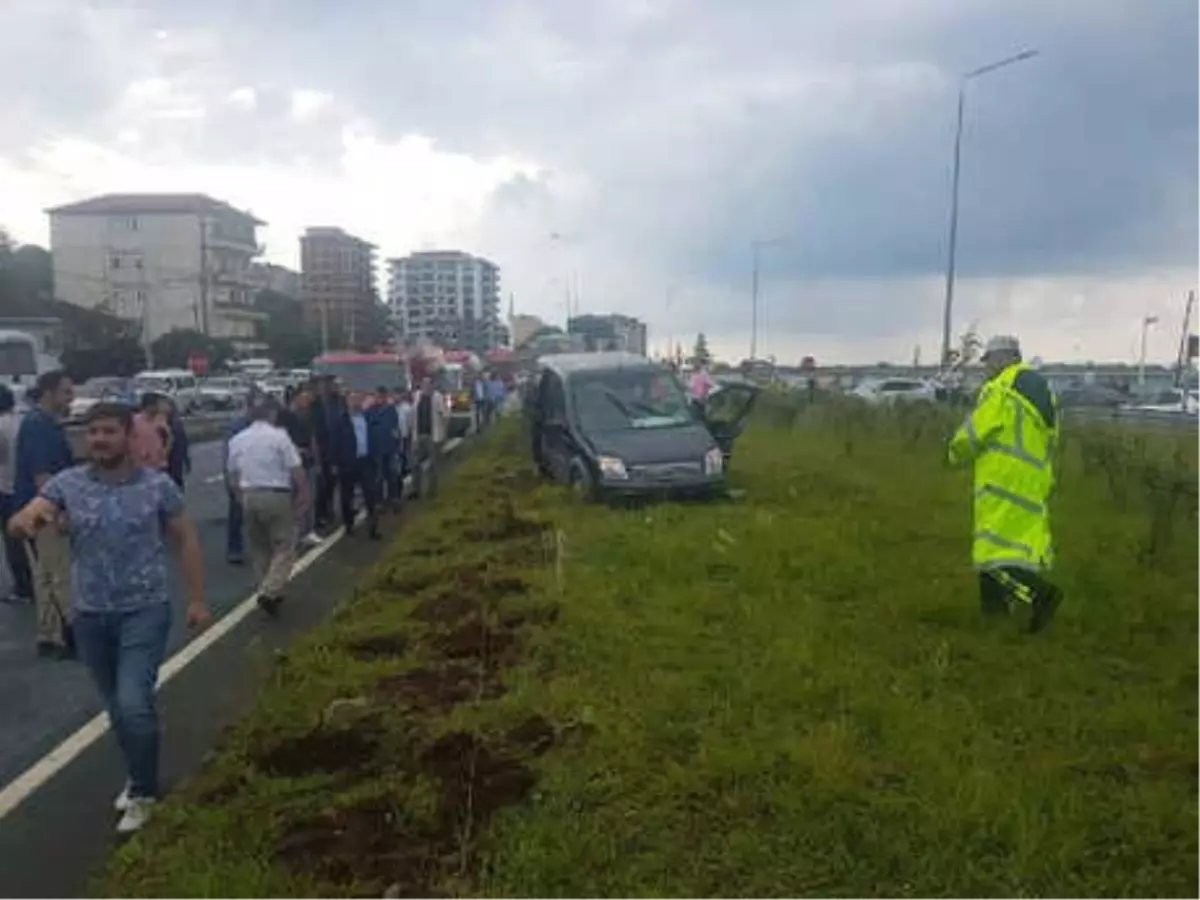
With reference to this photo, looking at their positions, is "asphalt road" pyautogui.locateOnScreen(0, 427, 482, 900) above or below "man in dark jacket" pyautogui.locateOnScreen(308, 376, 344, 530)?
below

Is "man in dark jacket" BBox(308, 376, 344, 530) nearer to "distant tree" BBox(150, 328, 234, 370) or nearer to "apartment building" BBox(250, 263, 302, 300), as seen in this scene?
"distant tree" BBox(150, 328, 234, 370)

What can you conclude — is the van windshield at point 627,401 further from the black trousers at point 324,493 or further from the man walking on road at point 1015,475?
the man walking on road at point 1015,475

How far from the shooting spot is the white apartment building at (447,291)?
104m

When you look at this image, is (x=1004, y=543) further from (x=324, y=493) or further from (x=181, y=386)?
(x=181, y=386)

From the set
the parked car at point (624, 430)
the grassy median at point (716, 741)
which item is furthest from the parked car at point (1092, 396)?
the grassy median at point (716, 741)

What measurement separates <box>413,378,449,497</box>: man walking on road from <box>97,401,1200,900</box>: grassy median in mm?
7408

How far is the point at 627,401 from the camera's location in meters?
16.7

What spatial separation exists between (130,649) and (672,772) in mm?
2310

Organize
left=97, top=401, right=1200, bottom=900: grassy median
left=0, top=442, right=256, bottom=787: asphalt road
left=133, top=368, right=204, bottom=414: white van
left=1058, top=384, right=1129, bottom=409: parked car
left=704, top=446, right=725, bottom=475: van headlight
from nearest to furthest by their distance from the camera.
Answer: left=97, top=401, right=1200, bottom=900: grassy median → left=0, top=442, right=256, bottom=787: asphalt road → left=704, top=446, right=725, bottom=475: van headlight → left=133, top=368, right=204, bottom=414: white van → left=1058, top=384, right=1129, bottom=409: parked car

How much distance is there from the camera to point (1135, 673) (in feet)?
22.8

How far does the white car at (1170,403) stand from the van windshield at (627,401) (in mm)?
33476

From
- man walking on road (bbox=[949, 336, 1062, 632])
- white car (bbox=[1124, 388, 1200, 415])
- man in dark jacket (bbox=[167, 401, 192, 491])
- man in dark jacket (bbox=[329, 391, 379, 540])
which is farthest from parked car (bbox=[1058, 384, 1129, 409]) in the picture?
man walking on road (bbox=[949, 336, 1062, 632])

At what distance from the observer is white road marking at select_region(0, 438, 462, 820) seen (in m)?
5.80

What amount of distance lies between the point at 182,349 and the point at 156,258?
2962cm
